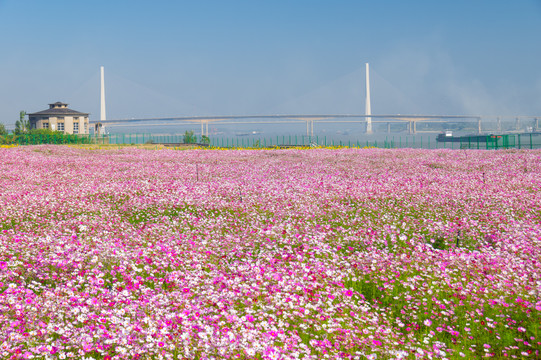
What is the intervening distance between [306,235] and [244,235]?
1.20 meters

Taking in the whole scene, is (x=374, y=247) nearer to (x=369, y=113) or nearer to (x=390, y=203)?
(x=390, y=203)

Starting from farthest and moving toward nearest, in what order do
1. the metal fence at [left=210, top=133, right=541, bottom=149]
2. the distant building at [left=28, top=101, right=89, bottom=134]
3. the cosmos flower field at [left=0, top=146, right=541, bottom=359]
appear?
the distant building at [left=28, top=101, right=89, bottom=134] → the metal fence at [left=210, top=133, right=541, bottom=149] → the cosmos flower field at [left=0, top=146, right=541, bottom=359]

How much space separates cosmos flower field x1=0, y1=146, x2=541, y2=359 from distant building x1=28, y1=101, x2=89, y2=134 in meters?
80.5

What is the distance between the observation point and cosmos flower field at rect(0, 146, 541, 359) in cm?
423

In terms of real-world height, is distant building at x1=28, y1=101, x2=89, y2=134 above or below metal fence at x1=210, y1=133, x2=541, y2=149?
above

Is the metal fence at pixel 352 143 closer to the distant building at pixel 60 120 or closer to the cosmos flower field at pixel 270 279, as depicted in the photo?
the distant building at pixel 60 120

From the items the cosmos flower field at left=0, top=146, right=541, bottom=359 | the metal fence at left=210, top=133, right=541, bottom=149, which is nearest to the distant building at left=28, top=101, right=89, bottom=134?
the metal fence at left=210, top=133, right=541, bottom=149

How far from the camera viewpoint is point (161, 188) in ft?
47.5

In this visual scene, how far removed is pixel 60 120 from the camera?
84.9m

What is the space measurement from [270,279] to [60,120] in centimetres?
9011

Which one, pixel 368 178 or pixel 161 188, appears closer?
pixel 161 188

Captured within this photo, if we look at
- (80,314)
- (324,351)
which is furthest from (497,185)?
(80,314)

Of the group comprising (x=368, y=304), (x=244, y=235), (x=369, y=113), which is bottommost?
(x=368, y=304)

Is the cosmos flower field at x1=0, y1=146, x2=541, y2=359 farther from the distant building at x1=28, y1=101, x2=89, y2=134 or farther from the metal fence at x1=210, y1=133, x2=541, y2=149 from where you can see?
the distant building at x1=28, y1=101, x2=89, y2=134
